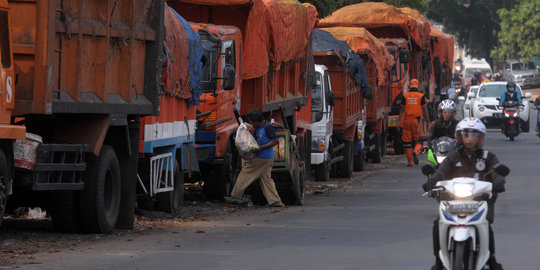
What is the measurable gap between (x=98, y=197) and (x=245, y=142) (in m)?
4.15

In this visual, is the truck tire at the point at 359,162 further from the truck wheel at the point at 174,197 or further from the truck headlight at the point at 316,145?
the truck wheel at the point at 174,197

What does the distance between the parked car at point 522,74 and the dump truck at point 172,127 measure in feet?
219

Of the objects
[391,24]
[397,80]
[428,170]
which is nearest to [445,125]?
[428,170]

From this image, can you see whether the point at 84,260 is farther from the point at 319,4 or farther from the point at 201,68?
the point at 319,4

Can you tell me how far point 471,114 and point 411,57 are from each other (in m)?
7.21

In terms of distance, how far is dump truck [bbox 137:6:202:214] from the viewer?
49.4ft

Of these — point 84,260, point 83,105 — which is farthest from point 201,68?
point 84,260

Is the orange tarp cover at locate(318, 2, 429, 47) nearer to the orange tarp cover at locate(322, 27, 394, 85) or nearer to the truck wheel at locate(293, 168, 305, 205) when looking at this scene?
the orange tarp cover at locate(322, 27, 394, 85)

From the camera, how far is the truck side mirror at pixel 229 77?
16.5 metres

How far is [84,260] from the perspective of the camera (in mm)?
10844

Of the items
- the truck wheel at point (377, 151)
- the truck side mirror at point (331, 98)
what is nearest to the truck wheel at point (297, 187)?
the truck side mirror at point (331, 98)

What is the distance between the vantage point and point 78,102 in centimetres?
1236

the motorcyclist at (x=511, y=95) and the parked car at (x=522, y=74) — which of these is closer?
the motorcyclist at (x=511, y=95)

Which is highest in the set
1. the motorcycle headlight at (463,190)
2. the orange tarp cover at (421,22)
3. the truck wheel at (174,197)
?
the orange tarp cover at (421,22)
